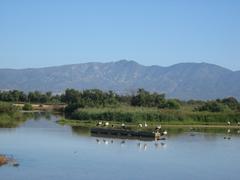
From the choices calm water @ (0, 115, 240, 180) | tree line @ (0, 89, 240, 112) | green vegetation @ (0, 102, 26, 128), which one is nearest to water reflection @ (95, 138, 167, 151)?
calm water @ (0, 115, 240, 180)

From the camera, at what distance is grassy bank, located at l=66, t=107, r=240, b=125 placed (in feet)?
283

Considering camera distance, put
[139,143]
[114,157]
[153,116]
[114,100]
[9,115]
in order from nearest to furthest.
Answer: [114,157]
[139,143]
[9,115]
[153,116]
[114,100]

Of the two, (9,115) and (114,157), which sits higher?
(9,115)

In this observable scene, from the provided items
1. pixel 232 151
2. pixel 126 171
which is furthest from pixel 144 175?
pixel 232 151

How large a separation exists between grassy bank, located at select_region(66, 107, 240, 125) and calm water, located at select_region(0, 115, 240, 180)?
1848cm

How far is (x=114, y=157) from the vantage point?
46.3 metres

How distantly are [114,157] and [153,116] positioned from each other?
4079 cm

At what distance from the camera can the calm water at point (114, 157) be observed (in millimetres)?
37312

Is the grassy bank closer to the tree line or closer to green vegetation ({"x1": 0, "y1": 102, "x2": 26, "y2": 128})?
the tree line

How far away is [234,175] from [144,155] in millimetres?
10853

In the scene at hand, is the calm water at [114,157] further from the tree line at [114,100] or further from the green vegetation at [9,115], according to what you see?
the tree line at [114,100]

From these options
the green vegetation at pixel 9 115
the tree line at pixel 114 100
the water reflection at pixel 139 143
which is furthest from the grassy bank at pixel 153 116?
the water reflection at pixel 139 143

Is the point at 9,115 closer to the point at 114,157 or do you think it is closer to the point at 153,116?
the point at 153,116

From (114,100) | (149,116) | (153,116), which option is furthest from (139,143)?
(114,100)
